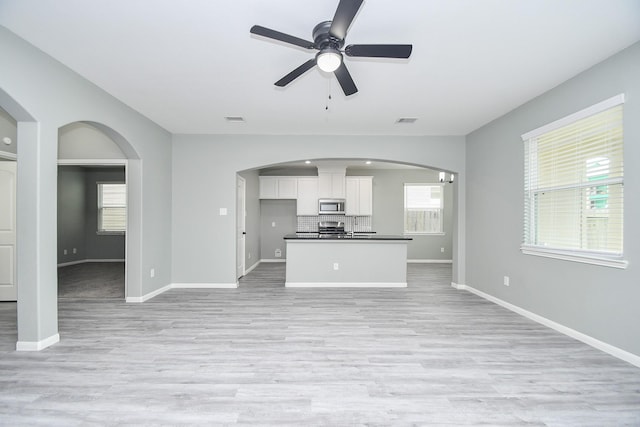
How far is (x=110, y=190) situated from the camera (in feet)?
27.7

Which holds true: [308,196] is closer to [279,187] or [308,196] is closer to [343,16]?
[279,187]

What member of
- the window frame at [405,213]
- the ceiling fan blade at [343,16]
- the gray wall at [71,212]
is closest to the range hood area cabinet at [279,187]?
the window frame at [405,213]

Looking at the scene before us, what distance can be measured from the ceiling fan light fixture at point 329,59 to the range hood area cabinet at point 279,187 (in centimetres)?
584

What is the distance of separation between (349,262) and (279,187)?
3.40m

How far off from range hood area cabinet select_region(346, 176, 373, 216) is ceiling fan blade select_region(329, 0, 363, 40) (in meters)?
5.93

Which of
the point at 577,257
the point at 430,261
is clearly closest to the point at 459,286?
the point at 577,257

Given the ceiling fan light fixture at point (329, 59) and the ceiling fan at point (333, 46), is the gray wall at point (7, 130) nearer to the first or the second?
the ceiling fan at point (333, 46)

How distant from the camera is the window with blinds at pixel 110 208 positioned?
332 inches

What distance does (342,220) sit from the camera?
26.9 ft

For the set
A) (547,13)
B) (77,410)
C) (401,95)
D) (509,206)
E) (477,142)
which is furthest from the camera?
(477,142)

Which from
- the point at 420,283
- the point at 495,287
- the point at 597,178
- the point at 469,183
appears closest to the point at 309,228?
the point at 420,283

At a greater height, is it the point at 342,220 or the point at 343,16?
the point at 343,16

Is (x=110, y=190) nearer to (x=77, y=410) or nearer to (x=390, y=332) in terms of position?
(x=77, y=410)

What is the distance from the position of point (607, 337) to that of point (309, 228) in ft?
20.7
